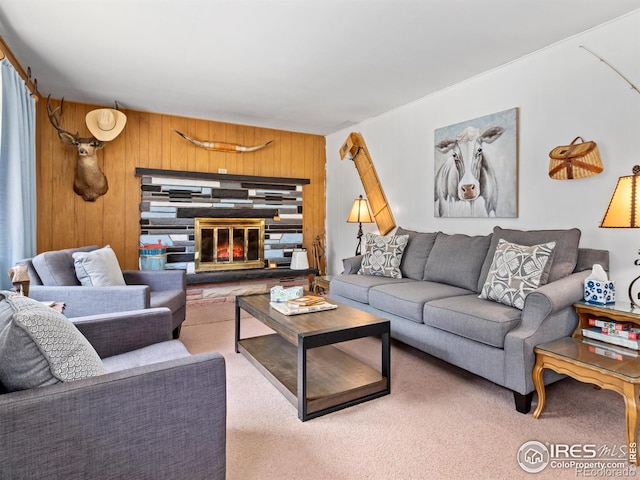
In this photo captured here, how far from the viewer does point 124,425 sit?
45.7 inches

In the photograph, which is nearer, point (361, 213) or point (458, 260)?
point (458, 260)

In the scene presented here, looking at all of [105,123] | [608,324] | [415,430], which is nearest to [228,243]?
[105,123]

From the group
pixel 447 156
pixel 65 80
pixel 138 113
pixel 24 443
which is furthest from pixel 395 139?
pixel 24 443

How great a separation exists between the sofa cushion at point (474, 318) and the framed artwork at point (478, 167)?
3.64ft

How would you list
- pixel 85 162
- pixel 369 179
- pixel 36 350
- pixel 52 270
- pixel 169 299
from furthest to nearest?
pixel 369 179
pixel 85 162
pixel 169 299
pixel 52 270
pixel 36 350

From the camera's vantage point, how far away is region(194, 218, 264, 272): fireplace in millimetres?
5016

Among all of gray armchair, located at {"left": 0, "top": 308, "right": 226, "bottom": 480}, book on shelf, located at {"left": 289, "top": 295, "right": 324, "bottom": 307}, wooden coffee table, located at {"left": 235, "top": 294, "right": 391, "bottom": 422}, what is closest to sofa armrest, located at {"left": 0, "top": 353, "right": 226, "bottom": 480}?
gray armchair, located at {"left": 0, "top": 308, "right": 226, "bottom": 480}

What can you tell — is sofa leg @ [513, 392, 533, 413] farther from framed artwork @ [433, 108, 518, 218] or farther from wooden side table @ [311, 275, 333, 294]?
wooden side table @ [311, 275, 333, 294]

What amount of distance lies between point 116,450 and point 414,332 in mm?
2185

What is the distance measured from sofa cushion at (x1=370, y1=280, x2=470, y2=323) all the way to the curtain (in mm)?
2893

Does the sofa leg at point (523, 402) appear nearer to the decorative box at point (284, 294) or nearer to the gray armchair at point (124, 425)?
the decorative box at point (284, 294)

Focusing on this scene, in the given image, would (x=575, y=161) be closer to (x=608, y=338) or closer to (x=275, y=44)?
(x=608, y=338)

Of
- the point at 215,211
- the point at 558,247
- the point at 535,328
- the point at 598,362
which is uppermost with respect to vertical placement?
the point at 215,211

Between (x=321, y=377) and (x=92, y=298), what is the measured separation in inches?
65.3
